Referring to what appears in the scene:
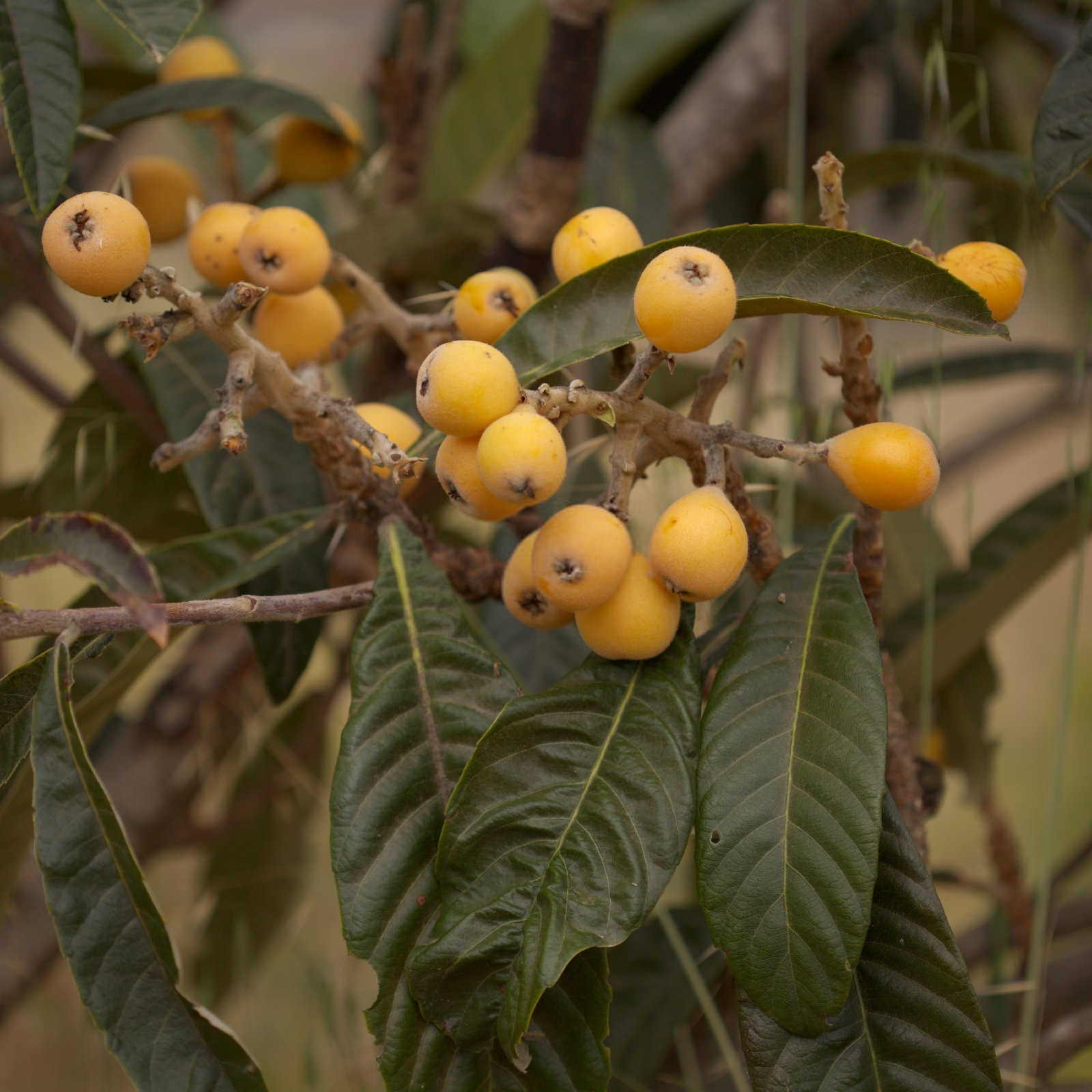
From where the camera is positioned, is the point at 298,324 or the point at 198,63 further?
the point at 198,63

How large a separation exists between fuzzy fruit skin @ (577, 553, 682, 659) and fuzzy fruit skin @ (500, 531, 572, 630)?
2 centimetres

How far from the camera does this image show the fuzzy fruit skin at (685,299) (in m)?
0.39

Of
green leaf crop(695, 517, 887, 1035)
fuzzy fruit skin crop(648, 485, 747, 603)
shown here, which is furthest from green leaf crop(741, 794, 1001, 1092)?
fuzzy fruit skin crop(648, 485, 747, 603)

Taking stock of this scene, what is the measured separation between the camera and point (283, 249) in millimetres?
505

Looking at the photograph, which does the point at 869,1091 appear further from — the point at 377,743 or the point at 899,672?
the point at 899,672

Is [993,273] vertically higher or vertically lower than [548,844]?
higher

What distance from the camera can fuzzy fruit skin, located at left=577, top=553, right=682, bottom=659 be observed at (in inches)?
17.5

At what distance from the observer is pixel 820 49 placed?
115 cm

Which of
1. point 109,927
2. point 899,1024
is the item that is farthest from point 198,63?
point 899,1024

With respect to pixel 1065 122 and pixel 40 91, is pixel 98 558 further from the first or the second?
pixel 1065 122

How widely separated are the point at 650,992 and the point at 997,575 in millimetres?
427

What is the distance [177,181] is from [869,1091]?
65cm

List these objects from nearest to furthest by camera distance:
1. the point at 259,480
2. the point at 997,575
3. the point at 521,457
→ the point at 521,457, the point at 259,480, the point at 997,575

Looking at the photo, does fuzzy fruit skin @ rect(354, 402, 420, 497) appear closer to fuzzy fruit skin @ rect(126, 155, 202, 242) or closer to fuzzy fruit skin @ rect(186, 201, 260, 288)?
fuzzy fruit skin @ rect(186, 201, 260, 288)
